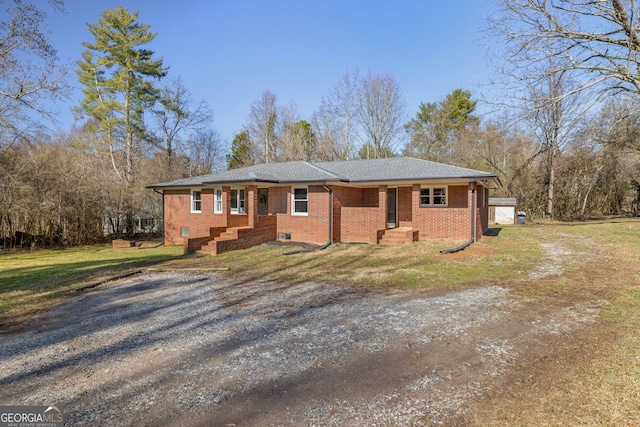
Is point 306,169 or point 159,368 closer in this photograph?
point 159,368

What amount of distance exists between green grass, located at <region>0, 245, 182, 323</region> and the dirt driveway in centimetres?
84

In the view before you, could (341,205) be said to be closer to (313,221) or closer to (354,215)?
(354,215)

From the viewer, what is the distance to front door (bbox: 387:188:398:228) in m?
15.9

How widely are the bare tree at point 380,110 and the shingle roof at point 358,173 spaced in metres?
13.5

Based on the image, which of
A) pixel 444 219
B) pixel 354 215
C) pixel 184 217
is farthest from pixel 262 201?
pixel 444 219

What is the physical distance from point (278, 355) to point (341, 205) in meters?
11.0

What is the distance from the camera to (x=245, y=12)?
1416 centimetres

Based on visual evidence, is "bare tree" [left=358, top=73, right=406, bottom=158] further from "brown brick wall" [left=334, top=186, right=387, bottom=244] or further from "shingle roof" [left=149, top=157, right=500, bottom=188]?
"brown brick wall" [left=334, top=186, right=387, bottom=244]

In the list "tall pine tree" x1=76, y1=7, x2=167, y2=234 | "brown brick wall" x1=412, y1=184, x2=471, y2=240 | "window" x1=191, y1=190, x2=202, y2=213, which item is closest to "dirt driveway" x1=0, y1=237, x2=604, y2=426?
"brown brick wall" x1=412, y1=184, x2=471, y2=240

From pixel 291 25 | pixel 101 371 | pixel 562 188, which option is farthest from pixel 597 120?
pixel 101 371

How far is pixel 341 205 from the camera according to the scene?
14859 mm

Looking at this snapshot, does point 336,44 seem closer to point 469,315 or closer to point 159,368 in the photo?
point 469,315

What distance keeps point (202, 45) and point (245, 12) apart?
151 inches

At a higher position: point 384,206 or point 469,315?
point 384,206
